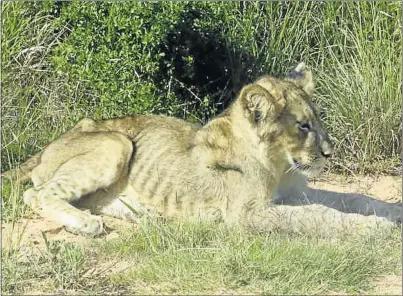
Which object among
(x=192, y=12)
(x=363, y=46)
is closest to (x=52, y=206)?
(x=192, y=12)

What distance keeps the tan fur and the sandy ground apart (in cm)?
9

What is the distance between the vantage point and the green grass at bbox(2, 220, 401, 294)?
18.4ft

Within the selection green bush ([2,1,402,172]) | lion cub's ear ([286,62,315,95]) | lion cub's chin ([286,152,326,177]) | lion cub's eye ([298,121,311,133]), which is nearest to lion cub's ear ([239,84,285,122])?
lion cub's eye ([298,121,311,133])

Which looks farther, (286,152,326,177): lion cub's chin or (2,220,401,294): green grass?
(286,152,326,177): lion cub's chin

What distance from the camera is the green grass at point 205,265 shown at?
5.62 meters

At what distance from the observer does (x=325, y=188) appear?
855 centimetres

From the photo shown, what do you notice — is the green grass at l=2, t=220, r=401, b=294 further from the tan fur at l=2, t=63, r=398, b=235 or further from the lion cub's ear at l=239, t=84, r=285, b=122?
the lion cub's ear at l=239, t=84, r=285, b=122

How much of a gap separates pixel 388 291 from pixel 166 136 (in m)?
2.57

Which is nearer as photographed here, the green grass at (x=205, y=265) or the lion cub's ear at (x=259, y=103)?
the green grass at (x=205, y=265)

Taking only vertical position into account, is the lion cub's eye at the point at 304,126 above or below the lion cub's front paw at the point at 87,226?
above

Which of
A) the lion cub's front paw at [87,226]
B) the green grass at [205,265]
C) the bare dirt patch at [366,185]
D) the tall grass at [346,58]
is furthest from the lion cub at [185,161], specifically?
the tall grass at [346,58]

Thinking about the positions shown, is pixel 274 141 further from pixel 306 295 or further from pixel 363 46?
pixel 363 46

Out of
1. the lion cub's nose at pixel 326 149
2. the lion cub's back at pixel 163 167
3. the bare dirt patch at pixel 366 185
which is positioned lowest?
the bare dirt patch at pixel 366 185

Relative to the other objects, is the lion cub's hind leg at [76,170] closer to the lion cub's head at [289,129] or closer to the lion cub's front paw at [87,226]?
the lion cub's front paw at [87,226]
